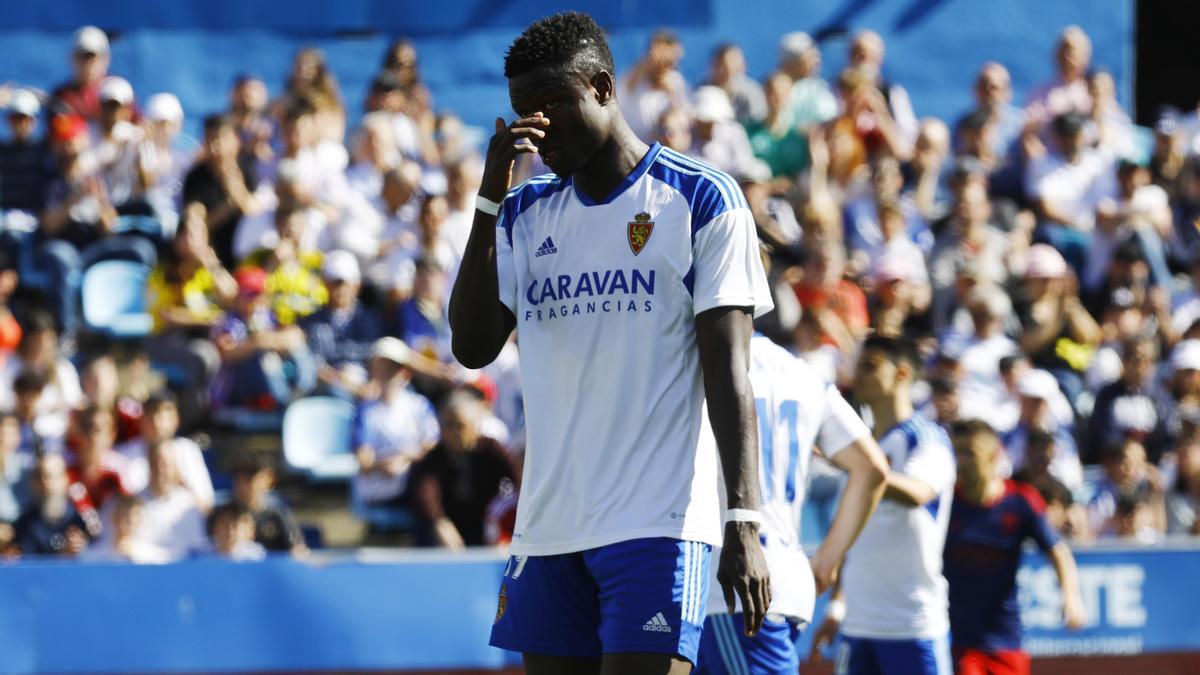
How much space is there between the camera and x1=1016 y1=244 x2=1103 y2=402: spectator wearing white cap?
12.3m

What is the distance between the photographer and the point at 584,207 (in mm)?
4176

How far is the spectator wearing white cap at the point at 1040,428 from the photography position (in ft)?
36.0

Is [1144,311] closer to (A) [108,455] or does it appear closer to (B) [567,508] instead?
(A) [108,455]

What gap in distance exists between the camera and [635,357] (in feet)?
13.3

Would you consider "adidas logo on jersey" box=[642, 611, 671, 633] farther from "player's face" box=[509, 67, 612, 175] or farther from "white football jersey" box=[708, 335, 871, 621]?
"white football jersey" box=[708, 335, 871, 621]

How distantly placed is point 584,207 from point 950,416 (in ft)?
16.7

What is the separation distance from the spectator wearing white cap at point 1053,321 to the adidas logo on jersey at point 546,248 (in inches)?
336

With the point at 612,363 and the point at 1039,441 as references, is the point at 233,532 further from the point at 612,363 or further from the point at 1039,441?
the point at 612,363

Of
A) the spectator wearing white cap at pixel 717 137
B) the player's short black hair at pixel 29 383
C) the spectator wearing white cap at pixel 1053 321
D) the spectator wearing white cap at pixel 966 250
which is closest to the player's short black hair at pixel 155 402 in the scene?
the player's short black hair at pixel 29 383

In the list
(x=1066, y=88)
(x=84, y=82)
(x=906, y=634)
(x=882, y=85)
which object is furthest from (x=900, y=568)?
(x=1066, y=88)

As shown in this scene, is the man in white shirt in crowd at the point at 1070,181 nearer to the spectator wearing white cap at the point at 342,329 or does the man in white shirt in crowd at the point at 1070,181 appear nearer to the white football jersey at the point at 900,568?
the spectator wearing white cap at the point at 342,329

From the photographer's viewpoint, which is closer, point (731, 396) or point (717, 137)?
point (731, 396)

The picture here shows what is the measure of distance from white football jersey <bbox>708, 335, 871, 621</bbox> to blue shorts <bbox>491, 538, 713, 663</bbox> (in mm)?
1409

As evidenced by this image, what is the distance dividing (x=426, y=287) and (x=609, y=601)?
740cm
